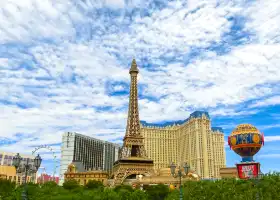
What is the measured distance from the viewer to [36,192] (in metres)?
55.5

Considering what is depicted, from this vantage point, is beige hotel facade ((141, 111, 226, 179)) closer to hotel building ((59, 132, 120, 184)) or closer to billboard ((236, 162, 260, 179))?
hotel building ((59, 132, 120, 184))

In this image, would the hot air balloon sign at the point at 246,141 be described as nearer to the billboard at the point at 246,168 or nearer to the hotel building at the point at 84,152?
the billboard at the point at 246,168

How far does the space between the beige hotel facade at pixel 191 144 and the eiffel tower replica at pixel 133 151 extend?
4737 centimetres

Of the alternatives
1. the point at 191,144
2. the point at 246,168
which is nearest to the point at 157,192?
the point at 246,168

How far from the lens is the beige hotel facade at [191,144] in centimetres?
15012

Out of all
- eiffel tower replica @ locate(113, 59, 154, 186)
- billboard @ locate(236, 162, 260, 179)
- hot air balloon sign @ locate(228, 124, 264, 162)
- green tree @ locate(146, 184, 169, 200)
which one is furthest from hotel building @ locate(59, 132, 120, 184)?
hot air balloon sign @ locate(228, 124, 264, 162)

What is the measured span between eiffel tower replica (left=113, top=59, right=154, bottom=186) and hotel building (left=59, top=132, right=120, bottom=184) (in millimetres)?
30258

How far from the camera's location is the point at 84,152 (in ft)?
560

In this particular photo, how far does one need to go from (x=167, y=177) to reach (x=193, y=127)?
200 ft

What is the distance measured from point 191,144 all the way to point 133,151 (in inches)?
1969

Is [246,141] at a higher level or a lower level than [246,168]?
higher

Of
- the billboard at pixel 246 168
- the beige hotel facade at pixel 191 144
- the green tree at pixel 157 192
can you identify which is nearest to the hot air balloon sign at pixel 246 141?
the billboard at pixel 246 168

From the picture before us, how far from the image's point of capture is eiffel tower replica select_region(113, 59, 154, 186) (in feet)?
329

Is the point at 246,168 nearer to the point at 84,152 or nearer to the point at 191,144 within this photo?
the point at 191,144
